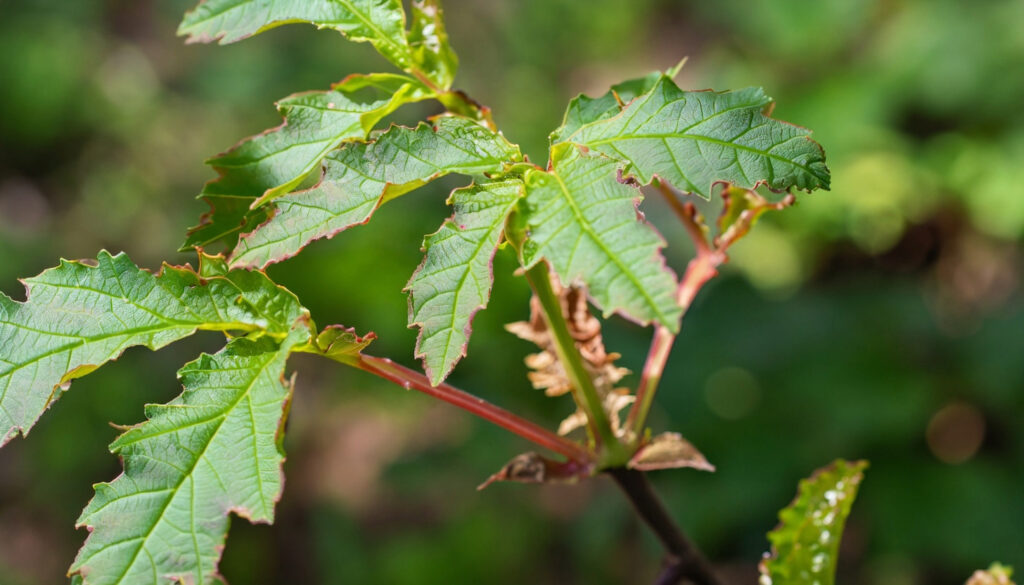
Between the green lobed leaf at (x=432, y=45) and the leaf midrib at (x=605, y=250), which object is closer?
the leaf midrib at (x=605, y=250)

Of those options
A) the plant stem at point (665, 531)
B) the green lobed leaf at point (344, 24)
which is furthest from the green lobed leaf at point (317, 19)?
the plant stem at point (665, 531)

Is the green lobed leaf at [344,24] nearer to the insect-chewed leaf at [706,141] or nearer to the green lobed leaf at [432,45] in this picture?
the green lobed leaf at [432,45]

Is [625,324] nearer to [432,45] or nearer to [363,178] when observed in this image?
[432,45]

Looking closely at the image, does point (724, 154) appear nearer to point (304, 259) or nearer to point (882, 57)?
point (304, 259)

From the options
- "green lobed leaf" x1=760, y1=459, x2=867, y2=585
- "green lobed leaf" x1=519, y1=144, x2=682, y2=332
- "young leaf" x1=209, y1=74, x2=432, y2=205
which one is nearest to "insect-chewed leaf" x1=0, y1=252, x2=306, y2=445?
"young leaf" x1=209, y1=74, x2=432, y2=205

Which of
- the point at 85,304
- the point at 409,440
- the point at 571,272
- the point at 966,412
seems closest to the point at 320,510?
the point at 409,440

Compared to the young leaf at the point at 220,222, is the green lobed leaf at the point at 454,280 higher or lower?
lower
